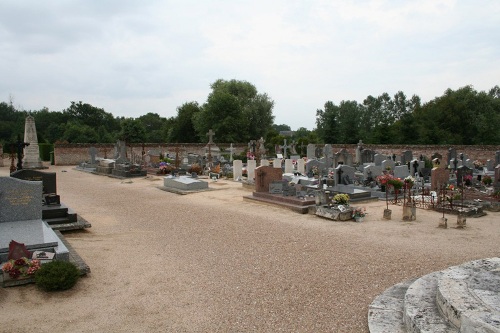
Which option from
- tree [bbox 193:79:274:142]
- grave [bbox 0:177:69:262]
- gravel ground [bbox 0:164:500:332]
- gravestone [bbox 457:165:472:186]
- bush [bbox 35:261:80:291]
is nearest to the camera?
gravel ground [bbox 0:164:500:332]

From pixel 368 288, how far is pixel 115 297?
405cm

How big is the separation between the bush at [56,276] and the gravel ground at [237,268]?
155 mm

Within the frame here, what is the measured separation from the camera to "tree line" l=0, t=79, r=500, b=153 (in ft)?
125

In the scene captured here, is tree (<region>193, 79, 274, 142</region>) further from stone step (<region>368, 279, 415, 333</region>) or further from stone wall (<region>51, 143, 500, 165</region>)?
stone step (<region>368, 279, 415, 333</region>)

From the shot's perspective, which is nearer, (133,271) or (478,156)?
(133,271)

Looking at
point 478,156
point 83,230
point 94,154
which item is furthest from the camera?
point 94,154

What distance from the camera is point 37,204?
9.43m

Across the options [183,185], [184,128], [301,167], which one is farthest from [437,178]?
[184,128]

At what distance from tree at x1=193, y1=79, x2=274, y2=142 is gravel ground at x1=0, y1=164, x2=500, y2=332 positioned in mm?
34941

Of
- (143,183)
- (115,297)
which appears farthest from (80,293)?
(143,183)

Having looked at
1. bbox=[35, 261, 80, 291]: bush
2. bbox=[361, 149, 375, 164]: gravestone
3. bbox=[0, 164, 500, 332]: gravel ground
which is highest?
bbox=[361, 149, 375, 164]: gravestone

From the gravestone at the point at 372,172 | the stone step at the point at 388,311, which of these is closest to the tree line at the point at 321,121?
the gravestone at the point at 372,172

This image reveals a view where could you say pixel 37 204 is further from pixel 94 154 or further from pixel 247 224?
pixel 94 154

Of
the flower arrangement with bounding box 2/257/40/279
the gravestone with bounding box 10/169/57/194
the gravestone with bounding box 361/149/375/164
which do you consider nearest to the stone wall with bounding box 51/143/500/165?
the gravestone with bounding box 361/149/375/164
